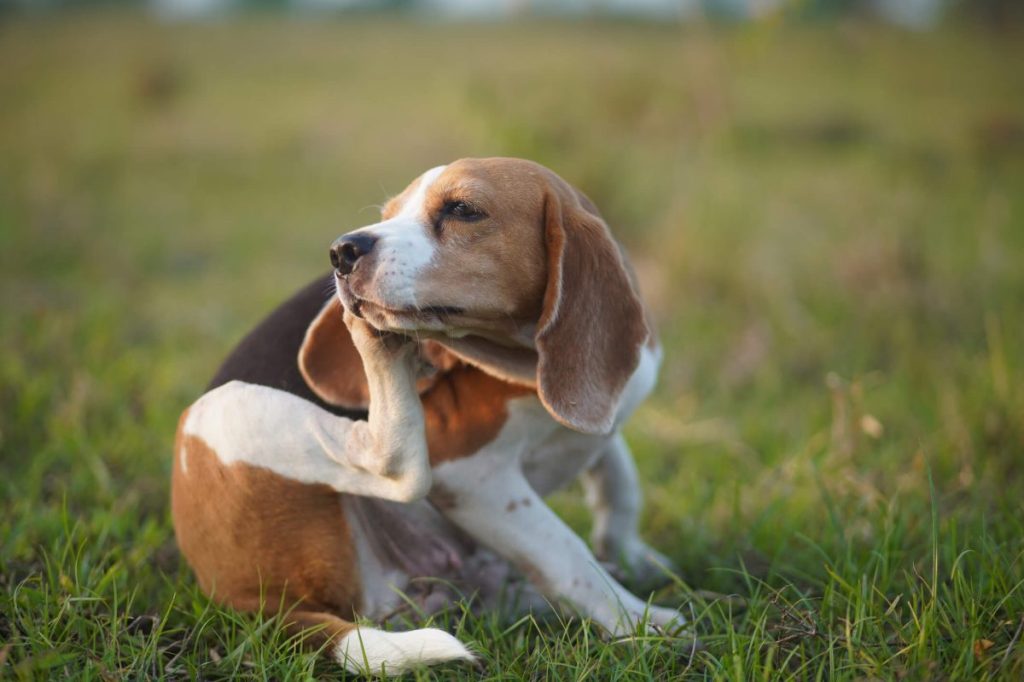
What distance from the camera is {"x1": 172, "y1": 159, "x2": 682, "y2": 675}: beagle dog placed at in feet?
8.07

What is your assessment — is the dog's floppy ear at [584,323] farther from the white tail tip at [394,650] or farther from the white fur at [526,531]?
the white tail tip at [394,650]

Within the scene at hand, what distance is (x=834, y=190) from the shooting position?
9.13 metres

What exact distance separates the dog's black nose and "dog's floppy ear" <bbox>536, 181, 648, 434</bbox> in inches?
21.1

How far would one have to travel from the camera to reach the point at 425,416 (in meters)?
2.70

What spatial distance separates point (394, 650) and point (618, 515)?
3.96 ft

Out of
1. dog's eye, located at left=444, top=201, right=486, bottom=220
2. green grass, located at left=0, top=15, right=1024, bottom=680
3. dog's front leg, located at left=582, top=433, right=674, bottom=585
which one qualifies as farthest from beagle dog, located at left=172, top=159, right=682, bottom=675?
dog's front leg, located at left=582, top=433, right=674, bottom=585

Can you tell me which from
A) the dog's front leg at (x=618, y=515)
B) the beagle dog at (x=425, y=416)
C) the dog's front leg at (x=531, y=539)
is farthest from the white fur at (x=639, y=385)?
the dog's front leg at (x=531, y=539)

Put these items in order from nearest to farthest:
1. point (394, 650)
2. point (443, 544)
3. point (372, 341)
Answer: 1. point (394, 650)
2. point (372, 341)
3. point (443, 544)

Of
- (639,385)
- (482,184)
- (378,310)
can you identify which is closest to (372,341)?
(378,310)

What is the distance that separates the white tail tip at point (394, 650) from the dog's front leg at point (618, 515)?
1.07 m

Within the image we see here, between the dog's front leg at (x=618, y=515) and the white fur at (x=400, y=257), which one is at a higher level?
the white fur at (x=400, y=257)

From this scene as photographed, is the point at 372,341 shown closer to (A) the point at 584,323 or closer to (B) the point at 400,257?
(B) the point at 400,257

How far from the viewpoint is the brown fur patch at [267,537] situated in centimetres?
258

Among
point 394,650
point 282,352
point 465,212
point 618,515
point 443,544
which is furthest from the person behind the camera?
point 618,515
